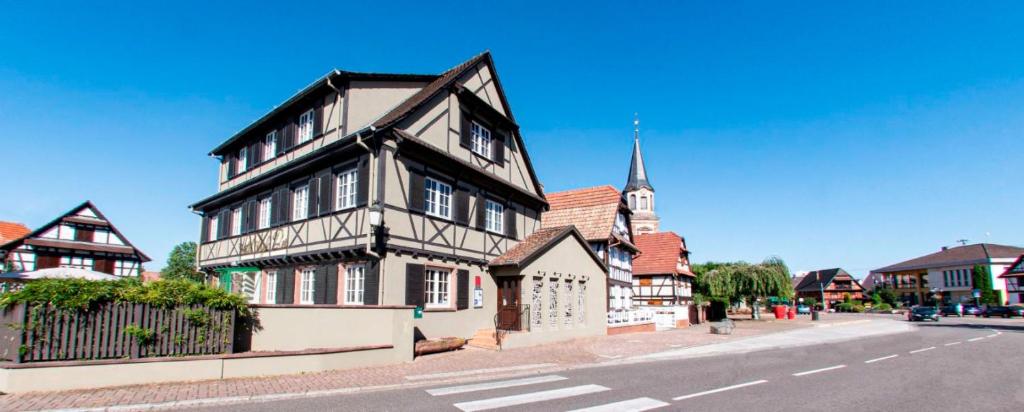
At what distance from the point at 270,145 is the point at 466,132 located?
8.44 m

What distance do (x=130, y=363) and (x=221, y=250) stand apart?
14.7 meters

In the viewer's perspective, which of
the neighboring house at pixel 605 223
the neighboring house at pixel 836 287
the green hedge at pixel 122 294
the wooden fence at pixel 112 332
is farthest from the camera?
the neighboring house at pixel 836 287

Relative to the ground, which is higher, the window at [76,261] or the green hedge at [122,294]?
the window at [76,261]

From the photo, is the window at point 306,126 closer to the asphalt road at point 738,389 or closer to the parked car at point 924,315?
the asphalt road at point 738,389

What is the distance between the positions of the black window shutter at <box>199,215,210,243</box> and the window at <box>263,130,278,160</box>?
596 cm

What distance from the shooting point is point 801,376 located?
11.4 metres

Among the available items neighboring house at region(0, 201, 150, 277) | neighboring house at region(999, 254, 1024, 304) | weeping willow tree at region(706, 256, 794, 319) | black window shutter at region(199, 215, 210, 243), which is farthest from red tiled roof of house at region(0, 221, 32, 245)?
neighboring house at region(999, 254, 1024, 304)

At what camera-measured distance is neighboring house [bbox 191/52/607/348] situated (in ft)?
50.8

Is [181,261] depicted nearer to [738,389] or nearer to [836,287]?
[738,389]

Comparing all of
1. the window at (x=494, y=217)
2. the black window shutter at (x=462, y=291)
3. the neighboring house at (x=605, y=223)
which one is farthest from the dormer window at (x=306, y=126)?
the neighboring house at (x=605, y=223)

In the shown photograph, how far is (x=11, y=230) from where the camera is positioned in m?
41.3

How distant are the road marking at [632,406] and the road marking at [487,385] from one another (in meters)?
2.48

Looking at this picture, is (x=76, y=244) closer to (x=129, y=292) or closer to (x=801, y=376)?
(x=129, y=292)

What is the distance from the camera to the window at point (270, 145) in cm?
2084
